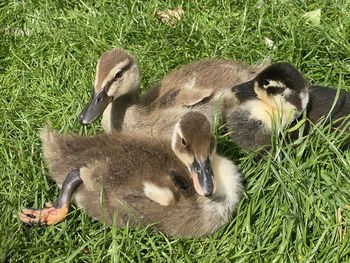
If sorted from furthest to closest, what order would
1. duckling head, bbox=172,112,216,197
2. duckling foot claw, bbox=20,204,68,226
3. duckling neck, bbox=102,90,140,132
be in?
1. duckling neck, bbox=102,90,140,132
2. duckling foot claw, bbox=20,204,68,226
3. duckling head, bbox=172,112,216,197

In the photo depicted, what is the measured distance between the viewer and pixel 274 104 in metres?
3.37

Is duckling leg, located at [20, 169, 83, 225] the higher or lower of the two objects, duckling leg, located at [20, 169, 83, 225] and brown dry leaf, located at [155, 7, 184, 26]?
the lower

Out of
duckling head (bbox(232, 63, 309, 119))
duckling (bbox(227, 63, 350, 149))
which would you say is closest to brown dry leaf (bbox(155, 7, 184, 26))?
duckling (bbox(227, 63, 350, 149))

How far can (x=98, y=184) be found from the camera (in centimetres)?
298

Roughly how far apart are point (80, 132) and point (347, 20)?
5.62 feet

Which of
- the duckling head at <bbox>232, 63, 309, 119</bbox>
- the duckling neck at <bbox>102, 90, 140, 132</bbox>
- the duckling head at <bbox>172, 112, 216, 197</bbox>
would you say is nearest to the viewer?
the duckling head at <bbox>172, 112, 216, 197</bbox>

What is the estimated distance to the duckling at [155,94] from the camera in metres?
3.41

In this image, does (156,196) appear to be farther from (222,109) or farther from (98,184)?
(222,109)

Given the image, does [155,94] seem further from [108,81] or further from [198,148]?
→ [198,148]

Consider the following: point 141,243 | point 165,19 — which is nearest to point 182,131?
point 141,243

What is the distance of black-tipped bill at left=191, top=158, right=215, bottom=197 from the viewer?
9.32 ft

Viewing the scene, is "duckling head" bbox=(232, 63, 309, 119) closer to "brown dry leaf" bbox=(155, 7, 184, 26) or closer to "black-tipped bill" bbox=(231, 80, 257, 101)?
"black-tipped bill" bbox=(231, 80, 257, 101)

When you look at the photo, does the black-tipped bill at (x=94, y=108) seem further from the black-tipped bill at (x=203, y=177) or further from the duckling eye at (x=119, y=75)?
the black-tipped bill at (x=203, y=177)

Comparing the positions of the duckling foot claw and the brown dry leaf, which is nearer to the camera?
the duckling foot claw
